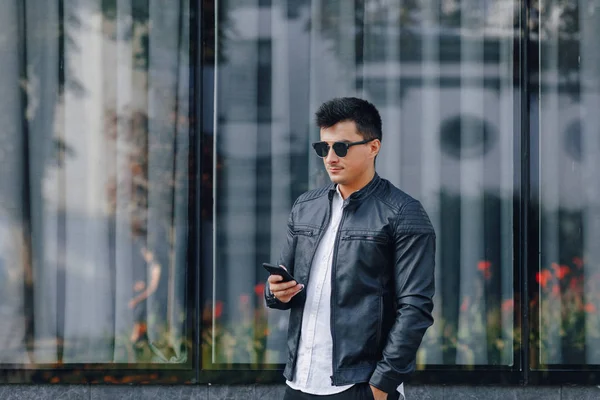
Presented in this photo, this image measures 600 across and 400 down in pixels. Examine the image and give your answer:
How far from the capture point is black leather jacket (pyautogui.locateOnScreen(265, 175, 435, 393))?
2.82 m

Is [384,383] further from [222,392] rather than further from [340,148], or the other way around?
[222,392]

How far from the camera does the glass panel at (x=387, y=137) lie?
5293 mm

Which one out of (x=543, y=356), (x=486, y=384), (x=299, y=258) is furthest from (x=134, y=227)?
(x=543, y=356)

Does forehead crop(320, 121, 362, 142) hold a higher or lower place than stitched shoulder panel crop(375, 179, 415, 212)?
higher

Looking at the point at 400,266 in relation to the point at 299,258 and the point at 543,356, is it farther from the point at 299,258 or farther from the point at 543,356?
the point at 543,356

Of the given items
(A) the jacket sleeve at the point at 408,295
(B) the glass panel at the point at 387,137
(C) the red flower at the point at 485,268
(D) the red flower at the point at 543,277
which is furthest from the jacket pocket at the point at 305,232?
(D) the red flower at the point at 543,277

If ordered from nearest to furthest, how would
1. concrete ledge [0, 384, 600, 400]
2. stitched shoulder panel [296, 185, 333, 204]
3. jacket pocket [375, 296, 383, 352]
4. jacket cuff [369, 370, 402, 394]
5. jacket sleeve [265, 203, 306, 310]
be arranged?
jacket cuff [369, 370, 402, 394]
jacket pocket [375, 296, 383, 352]
jacket sleeve [265, 203, 306, 310]
stitched shoulder panel [296, 185, 333, 204]
concrete ledge [0, 384, 600, 400]

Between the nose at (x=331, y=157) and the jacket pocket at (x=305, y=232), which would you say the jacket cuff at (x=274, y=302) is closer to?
the jacket pocket at (x=305, y=232)

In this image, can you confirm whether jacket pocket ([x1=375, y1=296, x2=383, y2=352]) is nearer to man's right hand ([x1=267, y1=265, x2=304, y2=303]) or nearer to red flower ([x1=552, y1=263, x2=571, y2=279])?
man's right hand ([x1=267, y1=265, x2=304, y2=303])

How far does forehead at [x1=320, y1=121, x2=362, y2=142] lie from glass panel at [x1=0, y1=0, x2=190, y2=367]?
249 centimetres

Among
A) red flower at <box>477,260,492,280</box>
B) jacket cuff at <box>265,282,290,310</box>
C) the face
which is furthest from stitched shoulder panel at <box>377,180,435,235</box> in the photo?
red flower at <box>477,260,492,280</box>

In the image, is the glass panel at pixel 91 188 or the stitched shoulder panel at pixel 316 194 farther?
the glass panel at pixel 91 188

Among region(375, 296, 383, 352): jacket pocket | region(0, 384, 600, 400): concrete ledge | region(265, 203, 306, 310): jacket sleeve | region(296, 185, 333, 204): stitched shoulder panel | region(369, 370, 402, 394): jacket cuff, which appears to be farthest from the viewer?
region(0, 384, 600, 400): concrete ledge

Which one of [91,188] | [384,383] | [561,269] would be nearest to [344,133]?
[384,383]
